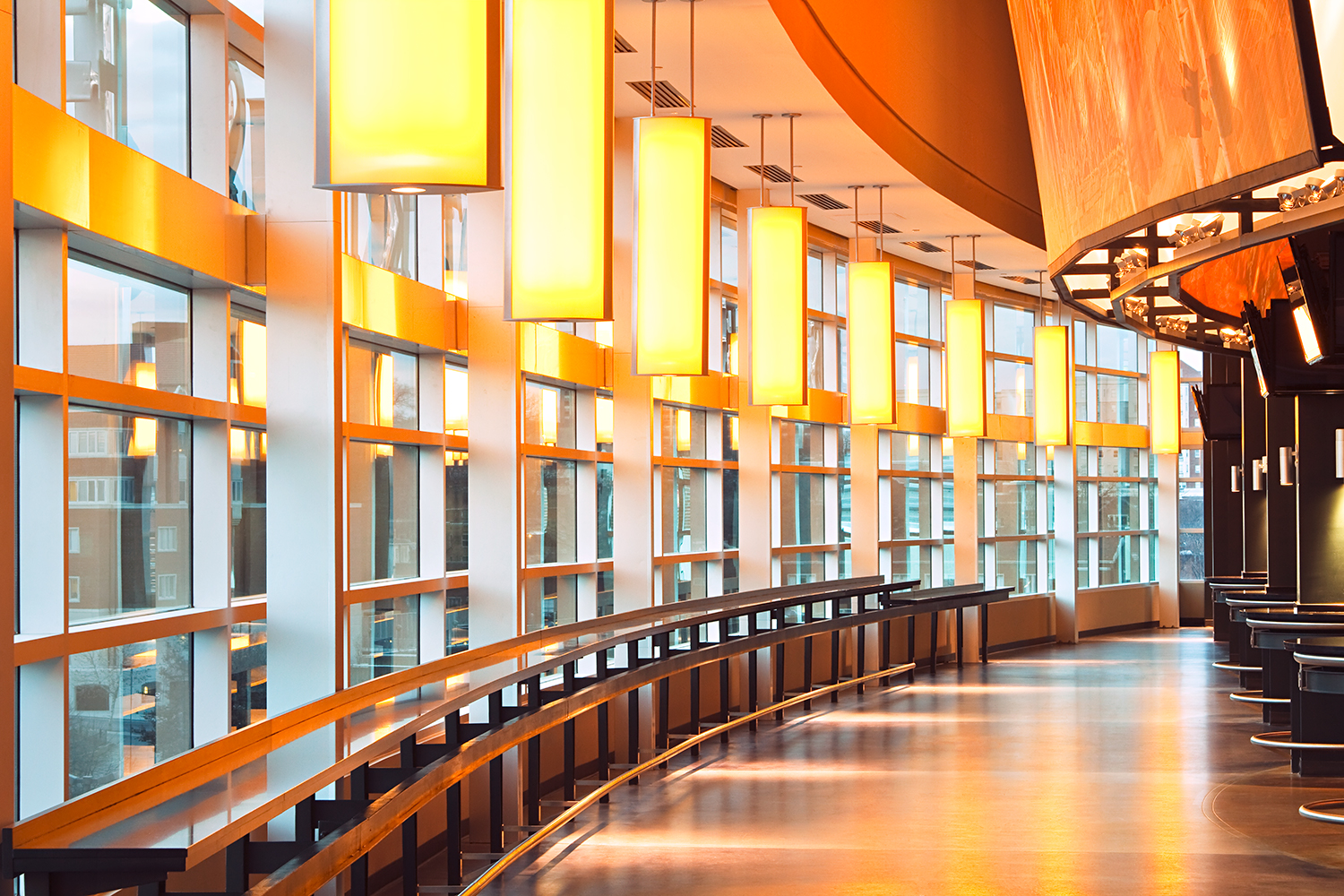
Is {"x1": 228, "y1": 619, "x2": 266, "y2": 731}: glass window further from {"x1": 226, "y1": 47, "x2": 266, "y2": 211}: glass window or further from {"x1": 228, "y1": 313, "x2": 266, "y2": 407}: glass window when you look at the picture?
{"x1": 226, "y1": 47, "x2": 266, "y2": 211}: glass window

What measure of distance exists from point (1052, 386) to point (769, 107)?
6.67 m

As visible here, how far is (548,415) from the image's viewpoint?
898cm

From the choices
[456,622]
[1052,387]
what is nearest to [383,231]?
[456,622]

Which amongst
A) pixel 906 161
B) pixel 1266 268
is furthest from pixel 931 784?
pixel 906 161

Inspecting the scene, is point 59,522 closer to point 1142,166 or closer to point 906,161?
point 1142,166

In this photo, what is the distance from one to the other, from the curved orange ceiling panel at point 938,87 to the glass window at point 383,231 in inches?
92.0

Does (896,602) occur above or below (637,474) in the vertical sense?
below

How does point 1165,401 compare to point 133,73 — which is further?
point 1165,401

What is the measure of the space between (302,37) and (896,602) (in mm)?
9695

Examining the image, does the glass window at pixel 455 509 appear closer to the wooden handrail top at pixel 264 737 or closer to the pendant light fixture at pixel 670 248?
the wooden handrail top at pixel 264 737

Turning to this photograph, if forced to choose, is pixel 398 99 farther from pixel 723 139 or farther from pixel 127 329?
pixel 723 139

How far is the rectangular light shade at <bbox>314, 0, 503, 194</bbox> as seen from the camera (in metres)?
3.38

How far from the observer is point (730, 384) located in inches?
458

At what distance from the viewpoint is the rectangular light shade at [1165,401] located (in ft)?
56.6
